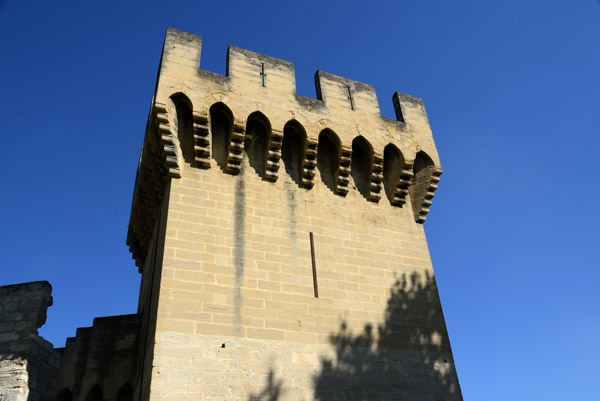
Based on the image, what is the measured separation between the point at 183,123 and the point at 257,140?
1.46m

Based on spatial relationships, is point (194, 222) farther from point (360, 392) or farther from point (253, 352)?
point (360, 392)

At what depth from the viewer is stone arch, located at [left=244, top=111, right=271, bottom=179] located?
9.74m

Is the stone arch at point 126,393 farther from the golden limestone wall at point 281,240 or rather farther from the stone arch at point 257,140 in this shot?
the stone arch at point 257,140

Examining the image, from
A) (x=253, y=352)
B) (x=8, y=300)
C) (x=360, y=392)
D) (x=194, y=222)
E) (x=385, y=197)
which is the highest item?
(x=385, y=197)

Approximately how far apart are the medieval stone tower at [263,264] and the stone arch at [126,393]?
22 mm

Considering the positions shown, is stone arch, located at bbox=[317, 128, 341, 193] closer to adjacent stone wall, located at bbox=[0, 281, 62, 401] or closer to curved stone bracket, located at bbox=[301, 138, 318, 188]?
curved stone bracket, located at bbox=[301, 138, 318, 188]

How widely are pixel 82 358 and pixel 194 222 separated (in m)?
3.26

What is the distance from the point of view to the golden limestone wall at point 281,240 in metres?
7.57

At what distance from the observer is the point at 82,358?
9023mm

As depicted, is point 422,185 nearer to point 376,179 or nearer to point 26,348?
point 376,179

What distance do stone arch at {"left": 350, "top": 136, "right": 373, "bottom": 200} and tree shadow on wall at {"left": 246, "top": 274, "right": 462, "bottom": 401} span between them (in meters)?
2.08

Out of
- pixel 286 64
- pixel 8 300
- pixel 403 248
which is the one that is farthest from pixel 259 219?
pixel 8 300

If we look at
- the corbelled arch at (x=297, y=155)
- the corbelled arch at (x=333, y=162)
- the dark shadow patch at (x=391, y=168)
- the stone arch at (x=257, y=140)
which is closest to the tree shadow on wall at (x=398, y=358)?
the dark shadow patch at (x=391, y=168)

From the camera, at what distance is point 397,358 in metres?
8.55
